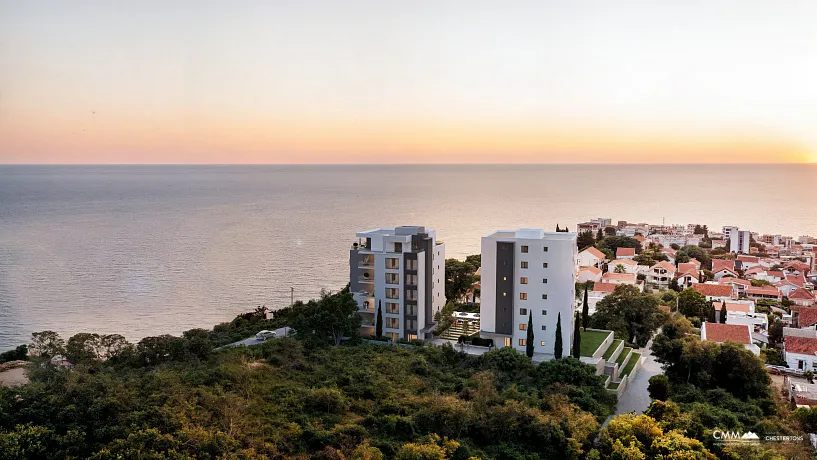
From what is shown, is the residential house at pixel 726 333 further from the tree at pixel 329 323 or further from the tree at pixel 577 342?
the tree at pixel 329 323

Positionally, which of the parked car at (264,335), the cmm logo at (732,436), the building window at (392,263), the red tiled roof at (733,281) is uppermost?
the building window at (392,263)

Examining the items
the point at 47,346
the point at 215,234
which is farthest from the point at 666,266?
the point at 215,234

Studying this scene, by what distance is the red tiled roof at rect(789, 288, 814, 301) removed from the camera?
40.0 metres

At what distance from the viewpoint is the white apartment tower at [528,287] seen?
26.2 meters

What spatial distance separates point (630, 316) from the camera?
31.2 metres

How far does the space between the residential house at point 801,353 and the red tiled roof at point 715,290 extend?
425 inches

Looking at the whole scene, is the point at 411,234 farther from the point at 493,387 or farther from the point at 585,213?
the point at 585,213

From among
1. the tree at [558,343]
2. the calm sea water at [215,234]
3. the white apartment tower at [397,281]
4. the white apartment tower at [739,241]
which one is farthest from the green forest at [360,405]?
the white apartment tower at [739,241]

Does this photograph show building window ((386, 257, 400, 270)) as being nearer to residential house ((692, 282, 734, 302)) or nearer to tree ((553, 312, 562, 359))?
tree ((553, 312, 562, 359))

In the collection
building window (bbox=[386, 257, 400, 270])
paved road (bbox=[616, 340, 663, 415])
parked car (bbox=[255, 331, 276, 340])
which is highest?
building window (bbox=[386, 257, 400, 270])

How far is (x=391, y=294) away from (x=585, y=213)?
88.7m

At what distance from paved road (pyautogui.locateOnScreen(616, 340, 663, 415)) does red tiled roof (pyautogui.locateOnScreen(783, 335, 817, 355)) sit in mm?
6694

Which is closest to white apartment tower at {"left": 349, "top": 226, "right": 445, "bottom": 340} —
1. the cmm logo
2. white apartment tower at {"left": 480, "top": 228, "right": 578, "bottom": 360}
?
white apartment tower at {"left": 480, "top": 228, "right": 578, "bottom": 360}

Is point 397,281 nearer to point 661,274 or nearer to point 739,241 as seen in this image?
point 661,274
